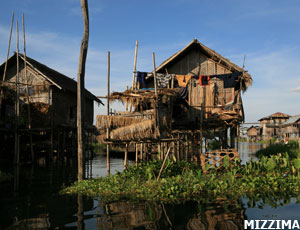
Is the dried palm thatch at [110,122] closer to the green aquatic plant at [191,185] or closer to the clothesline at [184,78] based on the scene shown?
the green aquatic plant at [191,185]

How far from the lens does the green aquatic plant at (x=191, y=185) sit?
8883 mm

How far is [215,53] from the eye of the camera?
56.1ft

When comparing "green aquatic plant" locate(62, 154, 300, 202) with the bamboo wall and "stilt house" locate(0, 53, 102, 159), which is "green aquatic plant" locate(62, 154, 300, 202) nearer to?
the bamboo wall

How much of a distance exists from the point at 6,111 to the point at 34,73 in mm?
3317

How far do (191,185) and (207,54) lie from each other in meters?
10.4

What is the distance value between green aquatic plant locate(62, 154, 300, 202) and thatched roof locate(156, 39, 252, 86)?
6.89 metres

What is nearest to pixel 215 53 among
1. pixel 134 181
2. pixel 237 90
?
pixel 237 90

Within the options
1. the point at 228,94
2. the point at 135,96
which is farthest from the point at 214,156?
the point at 228,94

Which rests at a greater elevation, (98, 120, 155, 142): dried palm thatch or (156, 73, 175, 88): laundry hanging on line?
(156, 73, 175, 88): laundry hanging on line

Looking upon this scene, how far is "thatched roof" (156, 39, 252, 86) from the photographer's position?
55.2 feet

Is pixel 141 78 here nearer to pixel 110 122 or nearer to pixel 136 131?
pixel 110 122

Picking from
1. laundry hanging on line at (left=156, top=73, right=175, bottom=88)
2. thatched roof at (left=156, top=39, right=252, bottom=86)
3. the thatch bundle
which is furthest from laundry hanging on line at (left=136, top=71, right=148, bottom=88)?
the thatch bundle

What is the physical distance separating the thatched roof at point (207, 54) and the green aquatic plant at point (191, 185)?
6890 millimetres

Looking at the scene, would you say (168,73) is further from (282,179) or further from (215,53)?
(282,179)
